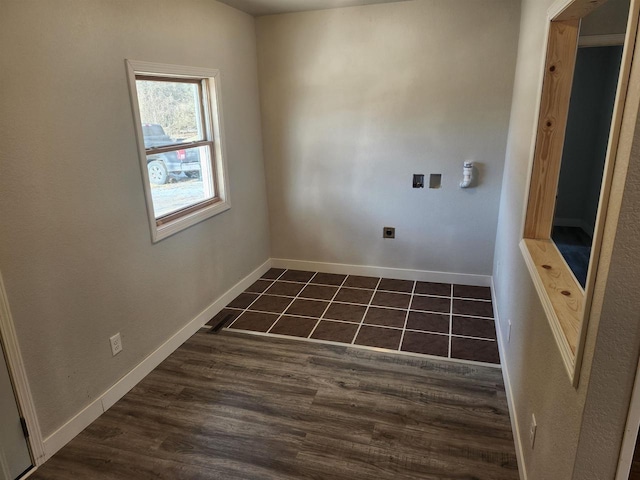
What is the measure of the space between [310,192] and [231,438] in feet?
8.42

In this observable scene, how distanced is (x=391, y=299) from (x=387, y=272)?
0.52m

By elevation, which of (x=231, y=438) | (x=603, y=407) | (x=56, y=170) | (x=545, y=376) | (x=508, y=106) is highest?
(x=508, y=106)

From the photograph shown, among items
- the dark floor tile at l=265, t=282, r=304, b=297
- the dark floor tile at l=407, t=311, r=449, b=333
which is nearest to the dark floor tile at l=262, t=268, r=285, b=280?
the dark floor tile at l=265, t=282, r=304, b=297

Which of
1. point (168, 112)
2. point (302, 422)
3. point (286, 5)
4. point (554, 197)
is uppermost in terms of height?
point (286, 5)

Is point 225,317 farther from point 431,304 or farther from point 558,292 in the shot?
point 558,292

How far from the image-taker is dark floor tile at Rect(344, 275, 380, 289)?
13.6 ft

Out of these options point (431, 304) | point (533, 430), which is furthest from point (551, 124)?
point (431, 304)

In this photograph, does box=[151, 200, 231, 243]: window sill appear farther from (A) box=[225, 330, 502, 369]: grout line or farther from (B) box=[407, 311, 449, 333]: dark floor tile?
(B) box=[407, 311, 449, 333]: dark floor tile

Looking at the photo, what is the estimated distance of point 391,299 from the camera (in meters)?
3.82

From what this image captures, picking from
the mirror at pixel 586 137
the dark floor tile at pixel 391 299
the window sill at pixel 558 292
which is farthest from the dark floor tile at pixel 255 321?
the mirror at pixel 586 137

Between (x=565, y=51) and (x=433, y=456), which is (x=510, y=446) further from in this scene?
(x=565, y=51)

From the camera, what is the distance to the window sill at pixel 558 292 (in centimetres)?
135

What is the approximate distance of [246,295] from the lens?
3967 mm

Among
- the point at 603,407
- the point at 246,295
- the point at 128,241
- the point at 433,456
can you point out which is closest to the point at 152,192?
the point at 128,241
